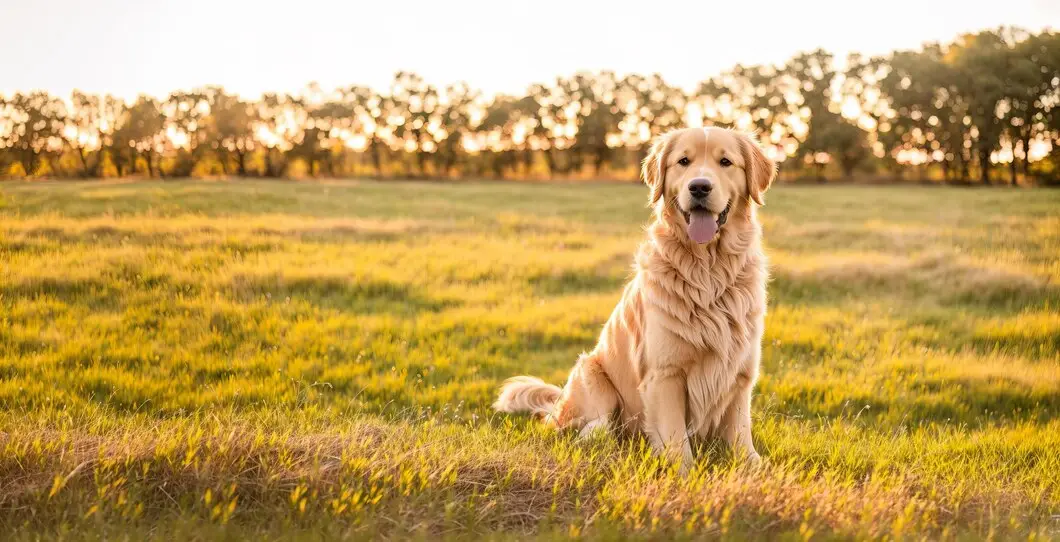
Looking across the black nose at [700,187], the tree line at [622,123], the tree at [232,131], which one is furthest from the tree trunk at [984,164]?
the tree at [232,131]

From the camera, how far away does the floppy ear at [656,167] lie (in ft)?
14.0

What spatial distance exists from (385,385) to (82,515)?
116 inches

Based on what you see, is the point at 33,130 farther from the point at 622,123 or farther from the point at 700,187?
the point at 622,123

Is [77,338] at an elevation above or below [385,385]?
above

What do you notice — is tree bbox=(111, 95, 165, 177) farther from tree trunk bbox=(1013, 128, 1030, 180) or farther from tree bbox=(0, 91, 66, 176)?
tree trunk bbox=(1013, 128, 1030, 180)

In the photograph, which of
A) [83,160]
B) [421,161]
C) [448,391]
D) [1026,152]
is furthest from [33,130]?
[1026,152]

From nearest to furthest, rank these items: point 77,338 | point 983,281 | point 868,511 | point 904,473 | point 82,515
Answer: point 82,515 → point 868,511 → point 904,473 → point 77,338 → point 983,281

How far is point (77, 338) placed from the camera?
6.10 m

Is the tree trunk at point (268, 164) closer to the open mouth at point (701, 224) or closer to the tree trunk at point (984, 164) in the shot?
the tree trunk at point (984, 164)

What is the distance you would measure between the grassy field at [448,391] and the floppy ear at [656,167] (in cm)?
156

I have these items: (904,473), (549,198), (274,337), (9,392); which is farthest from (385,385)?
(549,198)

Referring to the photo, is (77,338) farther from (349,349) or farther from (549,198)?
(549,198)

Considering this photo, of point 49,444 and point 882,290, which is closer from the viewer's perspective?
point 49,444

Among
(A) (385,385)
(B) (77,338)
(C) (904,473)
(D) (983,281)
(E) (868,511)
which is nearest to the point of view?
(E) (868,511)
